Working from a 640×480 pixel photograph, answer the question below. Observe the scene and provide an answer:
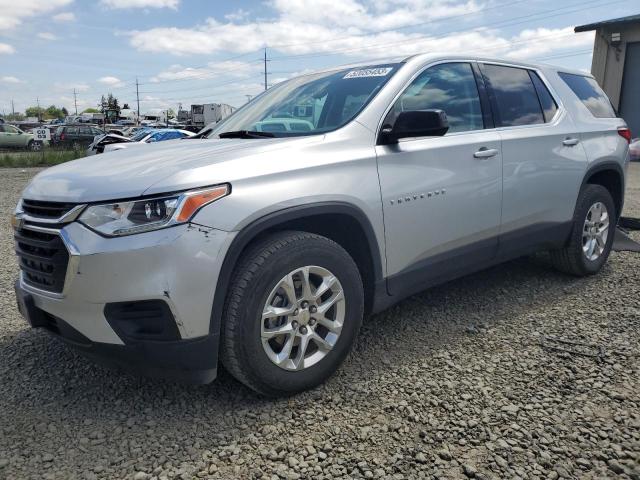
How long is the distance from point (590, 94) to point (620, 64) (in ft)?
48.5

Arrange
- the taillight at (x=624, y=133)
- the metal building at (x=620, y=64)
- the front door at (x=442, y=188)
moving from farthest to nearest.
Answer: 1. the metal building at (x=620, y=64)
2. the taillight at (x=624, y=133)
3. the front door at (x=442, y=188)

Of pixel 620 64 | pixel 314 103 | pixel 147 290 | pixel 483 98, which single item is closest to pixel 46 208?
pixel 147 290

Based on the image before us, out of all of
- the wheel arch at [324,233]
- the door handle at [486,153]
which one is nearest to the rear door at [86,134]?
the door handle at [486,153]

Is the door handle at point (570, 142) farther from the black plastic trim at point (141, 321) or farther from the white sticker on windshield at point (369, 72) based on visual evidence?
the black plastic trim at point (141, 321)

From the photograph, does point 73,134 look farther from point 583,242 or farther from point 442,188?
point 442,188

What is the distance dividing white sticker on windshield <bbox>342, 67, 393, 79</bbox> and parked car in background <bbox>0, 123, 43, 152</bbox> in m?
28.2

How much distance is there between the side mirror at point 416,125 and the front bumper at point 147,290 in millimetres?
1135

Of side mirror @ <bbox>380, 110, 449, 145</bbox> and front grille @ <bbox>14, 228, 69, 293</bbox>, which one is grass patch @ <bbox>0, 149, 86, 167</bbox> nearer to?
front grille @ <bbox>14, 228, 69, 293</bbox>

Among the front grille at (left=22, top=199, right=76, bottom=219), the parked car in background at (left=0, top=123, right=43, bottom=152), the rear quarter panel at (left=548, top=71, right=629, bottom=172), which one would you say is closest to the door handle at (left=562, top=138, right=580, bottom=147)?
the rear quarter panel at (left=548, top=71, right=629, bottom=172)

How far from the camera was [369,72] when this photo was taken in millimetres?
3289

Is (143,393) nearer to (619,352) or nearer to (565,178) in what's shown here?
(619,352)

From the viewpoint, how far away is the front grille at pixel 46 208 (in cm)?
233

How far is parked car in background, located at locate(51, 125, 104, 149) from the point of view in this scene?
28.1m

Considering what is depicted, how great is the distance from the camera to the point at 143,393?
2.77 m
